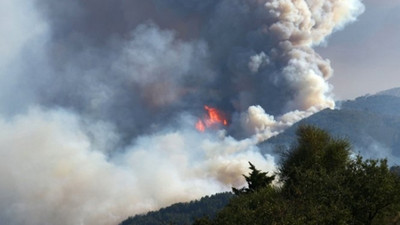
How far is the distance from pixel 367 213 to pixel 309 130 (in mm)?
30159

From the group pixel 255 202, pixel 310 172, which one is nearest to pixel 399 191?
pixel 310 172

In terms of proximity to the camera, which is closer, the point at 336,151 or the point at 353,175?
the point at 353,175

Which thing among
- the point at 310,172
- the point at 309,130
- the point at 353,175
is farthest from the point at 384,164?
the point at 309,130

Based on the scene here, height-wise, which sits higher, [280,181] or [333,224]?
[280,181]

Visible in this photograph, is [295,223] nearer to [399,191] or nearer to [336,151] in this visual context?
[399,191]

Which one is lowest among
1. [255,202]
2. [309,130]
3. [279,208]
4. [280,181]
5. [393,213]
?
[393,213]

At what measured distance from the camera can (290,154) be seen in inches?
3201

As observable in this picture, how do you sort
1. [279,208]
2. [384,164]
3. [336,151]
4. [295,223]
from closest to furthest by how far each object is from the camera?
[295,223] → [279,208] → [384,164] → [336,151]

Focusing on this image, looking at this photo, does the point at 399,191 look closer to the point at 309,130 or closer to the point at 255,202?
the point at 255,202

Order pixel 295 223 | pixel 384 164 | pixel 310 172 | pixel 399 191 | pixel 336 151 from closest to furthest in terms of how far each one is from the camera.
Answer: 1. pixel 295 223
2. pixel 399 191
3. pixel 384 164
4. pixel 310 172
5. pixel 336 151

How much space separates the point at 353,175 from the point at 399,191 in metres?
6.27

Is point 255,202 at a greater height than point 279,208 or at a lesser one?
greater

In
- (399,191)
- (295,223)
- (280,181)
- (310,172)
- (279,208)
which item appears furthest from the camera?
(280,181)

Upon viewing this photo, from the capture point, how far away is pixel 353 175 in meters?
56.3
